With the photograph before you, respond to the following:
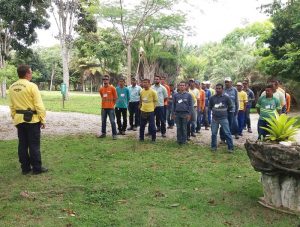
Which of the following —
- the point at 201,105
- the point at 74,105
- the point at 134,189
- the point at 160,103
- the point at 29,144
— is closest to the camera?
the point at 134,189

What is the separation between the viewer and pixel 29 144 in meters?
6.93

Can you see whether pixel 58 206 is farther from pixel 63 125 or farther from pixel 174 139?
pixel 63 125

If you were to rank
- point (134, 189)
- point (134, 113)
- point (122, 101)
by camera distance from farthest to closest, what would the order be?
1. point (134, 113)
2. point (122, 101)
3. point (134, 189)

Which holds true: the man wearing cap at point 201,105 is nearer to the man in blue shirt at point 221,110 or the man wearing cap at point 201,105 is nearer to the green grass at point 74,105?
the man in blue shirt at point 221,110

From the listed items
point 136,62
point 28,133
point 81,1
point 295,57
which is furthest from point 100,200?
point 136,62

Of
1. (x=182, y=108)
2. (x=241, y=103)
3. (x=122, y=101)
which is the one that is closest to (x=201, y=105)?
(x=241, y=103)

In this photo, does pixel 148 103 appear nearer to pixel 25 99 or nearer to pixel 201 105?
pixel 201 105

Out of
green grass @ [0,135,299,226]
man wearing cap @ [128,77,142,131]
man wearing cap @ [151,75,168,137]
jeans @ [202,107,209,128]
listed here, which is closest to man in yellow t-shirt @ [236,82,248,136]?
jeans @ [202,107,209,128]

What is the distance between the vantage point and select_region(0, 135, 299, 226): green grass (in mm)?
5172

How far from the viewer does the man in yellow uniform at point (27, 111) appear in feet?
22.2

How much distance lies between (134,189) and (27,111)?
7.74ft

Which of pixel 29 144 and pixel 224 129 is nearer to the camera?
pixel 29 144

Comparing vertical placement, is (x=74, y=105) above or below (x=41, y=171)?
above

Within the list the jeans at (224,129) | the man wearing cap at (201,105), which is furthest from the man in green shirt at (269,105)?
the man wearing cap at (201,105)
